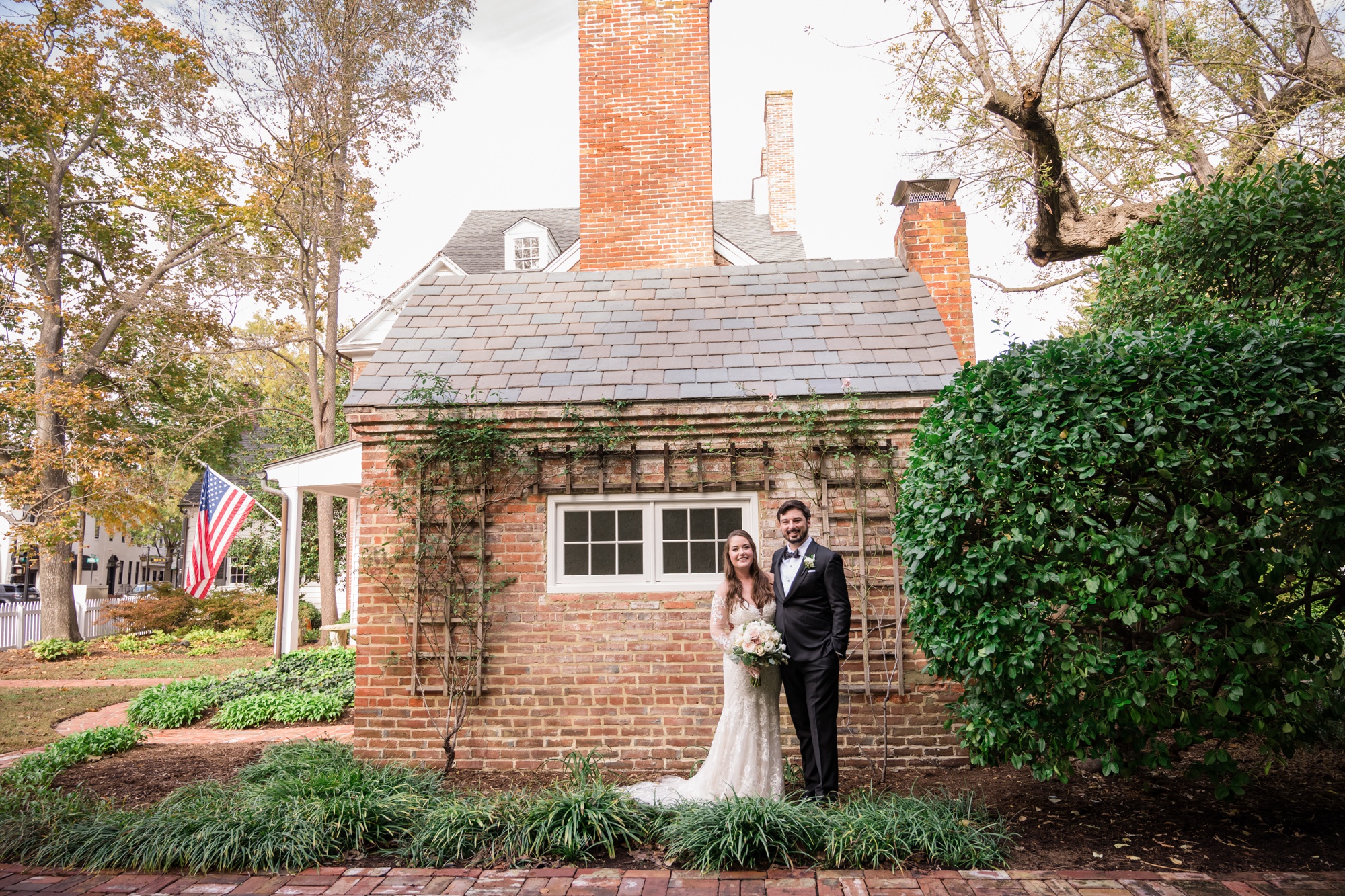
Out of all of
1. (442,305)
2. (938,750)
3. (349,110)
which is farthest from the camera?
(349,110)

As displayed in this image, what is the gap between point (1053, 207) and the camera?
1088 cm

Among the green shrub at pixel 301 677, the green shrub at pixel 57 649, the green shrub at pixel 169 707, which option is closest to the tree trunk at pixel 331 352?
the green shrub at pixel 57 649

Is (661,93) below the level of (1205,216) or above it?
above

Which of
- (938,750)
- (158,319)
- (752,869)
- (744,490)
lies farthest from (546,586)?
(158,319)

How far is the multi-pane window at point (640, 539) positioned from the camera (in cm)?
678

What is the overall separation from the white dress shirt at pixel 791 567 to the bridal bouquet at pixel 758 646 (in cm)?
31

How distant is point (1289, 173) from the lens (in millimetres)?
5789

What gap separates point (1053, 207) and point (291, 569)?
471 inches

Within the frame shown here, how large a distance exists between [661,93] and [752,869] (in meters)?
11.4

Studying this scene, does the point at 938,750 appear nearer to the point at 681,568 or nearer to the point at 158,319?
the point at 681,568

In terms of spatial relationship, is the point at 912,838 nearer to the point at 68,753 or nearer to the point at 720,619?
the point at 720,619

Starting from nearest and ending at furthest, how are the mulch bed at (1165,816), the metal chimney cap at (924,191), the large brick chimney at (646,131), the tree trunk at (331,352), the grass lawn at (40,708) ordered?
the mulch bed at (1165,816) → the metal chimney cap at (924,191) → the grass lawn at (40,708) → the large brick chimney at (646,131) → the tree trunk at (331,352)

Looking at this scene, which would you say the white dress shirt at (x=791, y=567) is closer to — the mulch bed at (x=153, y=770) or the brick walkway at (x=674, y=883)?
the brick walkway at (x=674, y=883)

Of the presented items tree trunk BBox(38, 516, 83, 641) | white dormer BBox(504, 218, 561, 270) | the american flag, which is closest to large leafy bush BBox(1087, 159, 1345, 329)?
the american flag
